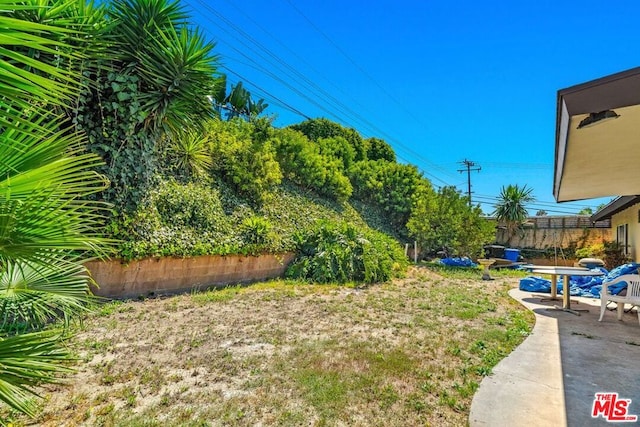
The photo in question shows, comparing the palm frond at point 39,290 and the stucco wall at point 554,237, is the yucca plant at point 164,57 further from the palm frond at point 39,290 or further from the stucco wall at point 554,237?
the stucco wall at point 554,237

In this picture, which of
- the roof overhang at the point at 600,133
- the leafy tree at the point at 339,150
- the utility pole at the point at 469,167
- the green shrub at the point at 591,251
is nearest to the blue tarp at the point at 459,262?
the green shrub at the point at 591,251

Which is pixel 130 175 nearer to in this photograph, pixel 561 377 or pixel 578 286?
pixel 561 377

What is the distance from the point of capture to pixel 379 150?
2138 cm

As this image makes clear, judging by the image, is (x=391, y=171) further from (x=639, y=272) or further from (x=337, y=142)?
(x=639, y=272)

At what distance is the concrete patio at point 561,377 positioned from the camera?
2.52 metres

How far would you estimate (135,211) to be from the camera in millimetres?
6402

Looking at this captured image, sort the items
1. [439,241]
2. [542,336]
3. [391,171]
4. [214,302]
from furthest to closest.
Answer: [391,171]
[439,241]
[214,302]
[542,336]

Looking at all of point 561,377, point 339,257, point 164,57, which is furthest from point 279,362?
point 339,257

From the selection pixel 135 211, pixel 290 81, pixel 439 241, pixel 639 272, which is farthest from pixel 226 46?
pixel 639 272

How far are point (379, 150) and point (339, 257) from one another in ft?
45.2

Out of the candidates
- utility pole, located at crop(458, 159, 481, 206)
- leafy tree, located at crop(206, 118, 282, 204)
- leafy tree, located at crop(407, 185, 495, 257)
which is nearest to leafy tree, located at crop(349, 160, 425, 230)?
leafy tree, located at crop(407, 185, 495, 257)

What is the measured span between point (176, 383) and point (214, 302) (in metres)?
3.26

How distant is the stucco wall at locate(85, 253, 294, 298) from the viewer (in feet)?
19.7

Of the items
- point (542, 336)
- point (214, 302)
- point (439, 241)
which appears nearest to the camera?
point (542, 336)
